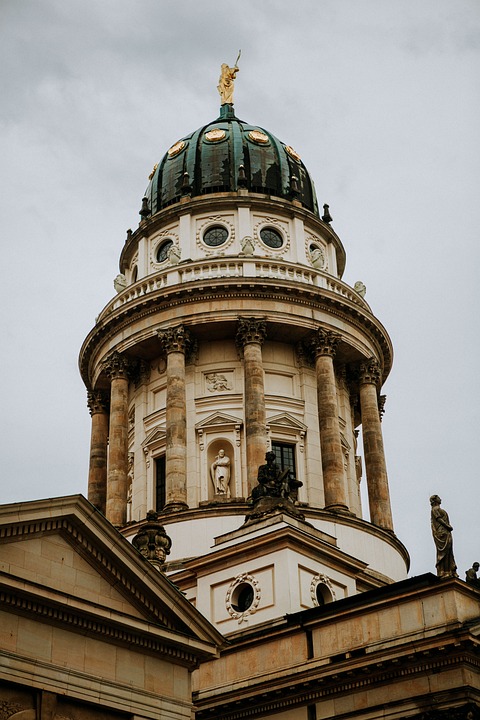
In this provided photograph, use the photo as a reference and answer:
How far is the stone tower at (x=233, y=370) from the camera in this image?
43438 millimetres

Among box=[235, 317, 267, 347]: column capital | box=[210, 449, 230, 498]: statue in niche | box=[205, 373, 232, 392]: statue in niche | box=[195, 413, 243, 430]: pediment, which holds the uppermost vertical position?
box=[235, 317, 267, 347]: column capital

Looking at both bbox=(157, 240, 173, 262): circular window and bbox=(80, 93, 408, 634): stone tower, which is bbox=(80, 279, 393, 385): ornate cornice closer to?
bbox=(80, 93, 408, 634): stone tower

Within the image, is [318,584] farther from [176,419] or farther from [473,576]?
[176,419]

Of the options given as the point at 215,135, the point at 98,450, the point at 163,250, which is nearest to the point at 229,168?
the point at 215,135

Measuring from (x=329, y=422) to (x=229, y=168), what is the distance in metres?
15.4

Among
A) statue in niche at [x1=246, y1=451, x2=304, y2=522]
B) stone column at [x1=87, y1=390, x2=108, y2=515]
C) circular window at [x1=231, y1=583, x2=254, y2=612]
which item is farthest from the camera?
stone column at [x1=87, y1=390, x2=108, y2=515]

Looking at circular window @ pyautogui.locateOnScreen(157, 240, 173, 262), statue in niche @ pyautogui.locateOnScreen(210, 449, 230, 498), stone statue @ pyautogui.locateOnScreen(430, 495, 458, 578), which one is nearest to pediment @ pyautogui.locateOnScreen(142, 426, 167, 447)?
statue in niche @ pyautogui.locateOnScreen(210, 449, 230, 498)

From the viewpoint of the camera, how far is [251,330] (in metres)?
46.4

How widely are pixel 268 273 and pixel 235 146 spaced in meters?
9.37

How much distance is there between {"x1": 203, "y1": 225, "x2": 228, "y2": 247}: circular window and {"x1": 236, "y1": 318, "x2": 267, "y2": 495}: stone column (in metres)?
6.12

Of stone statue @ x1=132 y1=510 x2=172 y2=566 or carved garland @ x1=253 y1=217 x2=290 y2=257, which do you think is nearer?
stone statue @ x1=132 y1=510 x2=172 y2=566

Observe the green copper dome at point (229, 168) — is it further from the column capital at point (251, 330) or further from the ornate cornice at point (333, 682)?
the ornate cornice at point (333, 682)

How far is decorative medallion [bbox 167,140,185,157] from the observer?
182 feet

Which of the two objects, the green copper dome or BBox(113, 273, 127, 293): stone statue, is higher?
the green copper dome
